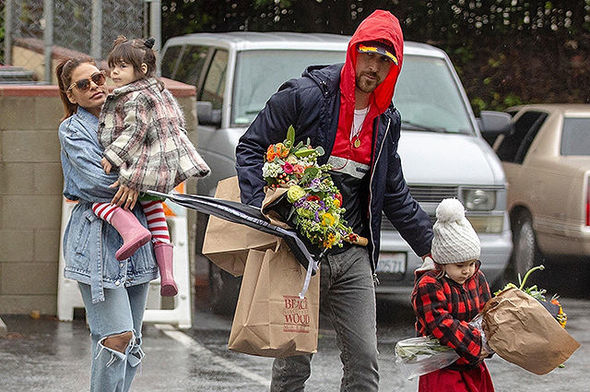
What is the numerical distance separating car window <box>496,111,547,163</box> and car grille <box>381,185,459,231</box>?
11.0 feet

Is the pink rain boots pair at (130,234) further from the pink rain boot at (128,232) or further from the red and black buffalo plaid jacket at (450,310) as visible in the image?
the red and black buffalo plaid jacket at (450,310)

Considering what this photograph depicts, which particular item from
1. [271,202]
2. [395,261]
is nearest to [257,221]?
[271,202]

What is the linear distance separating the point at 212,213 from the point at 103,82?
0.87 metres

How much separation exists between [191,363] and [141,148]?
8.96ft

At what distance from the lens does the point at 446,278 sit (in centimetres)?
552

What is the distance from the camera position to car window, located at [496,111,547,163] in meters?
12.8

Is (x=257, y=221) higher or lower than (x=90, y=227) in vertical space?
higher

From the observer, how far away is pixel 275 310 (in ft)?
16.5

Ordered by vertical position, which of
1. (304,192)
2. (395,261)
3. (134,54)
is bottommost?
(395,261)

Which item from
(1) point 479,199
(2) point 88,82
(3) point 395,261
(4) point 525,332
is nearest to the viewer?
(4) point 525,332

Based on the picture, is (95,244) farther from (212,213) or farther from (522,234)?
(522,234)

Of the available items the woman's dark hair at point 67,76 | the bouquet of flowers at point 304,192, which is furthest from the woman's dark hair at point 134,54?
the bouquet of flowers at point 304,192

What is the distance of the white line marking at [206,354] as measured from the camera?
7.68 m

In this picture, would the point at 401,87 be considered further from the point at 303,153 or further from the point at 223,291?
the point at 303,153
